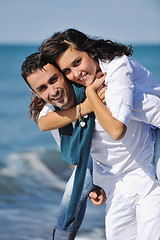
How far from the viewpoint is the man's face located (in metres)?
2.65

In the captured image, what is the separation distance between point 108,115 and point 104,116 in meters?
0.03

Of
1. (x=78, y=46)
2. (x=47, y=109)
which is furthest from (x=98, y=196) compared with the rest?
(x=78, y=46)

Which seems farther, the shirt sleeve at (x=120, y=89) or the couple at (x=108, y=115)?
the couple at (x=108, y=115)

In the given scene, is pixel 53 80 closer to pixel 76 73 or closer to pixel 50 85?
pixel 50 85

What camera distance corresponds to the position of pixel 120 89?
7.75ft

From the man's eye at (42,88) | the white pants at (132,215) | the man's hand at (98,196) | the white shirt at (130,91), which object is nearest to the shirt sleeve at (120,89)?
the white shirt at (130,91)

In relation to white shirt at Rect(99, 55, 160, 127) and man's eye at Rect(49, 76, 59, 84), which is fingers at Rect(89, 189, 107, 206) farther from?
man's eye at Rect(49, 76, 59, 84)

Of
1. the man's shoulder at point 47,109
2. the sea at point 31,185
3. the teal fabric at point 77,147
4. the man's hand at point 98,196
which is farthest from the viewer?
the sea at point 31,185

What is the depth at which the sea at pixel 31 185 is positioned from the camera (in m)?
5.04

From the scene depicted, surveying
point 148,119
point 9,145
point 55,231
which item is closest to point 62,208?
point 55,231

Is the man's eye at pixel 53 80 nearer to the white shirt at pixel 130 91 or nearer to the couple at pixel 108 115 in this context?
the couple at pixel 108 115

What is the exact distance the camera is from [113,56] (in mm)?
2588

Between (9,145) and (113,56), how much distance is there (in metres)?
8.39

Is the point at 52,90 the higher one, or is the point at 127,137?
the point at 52,90
